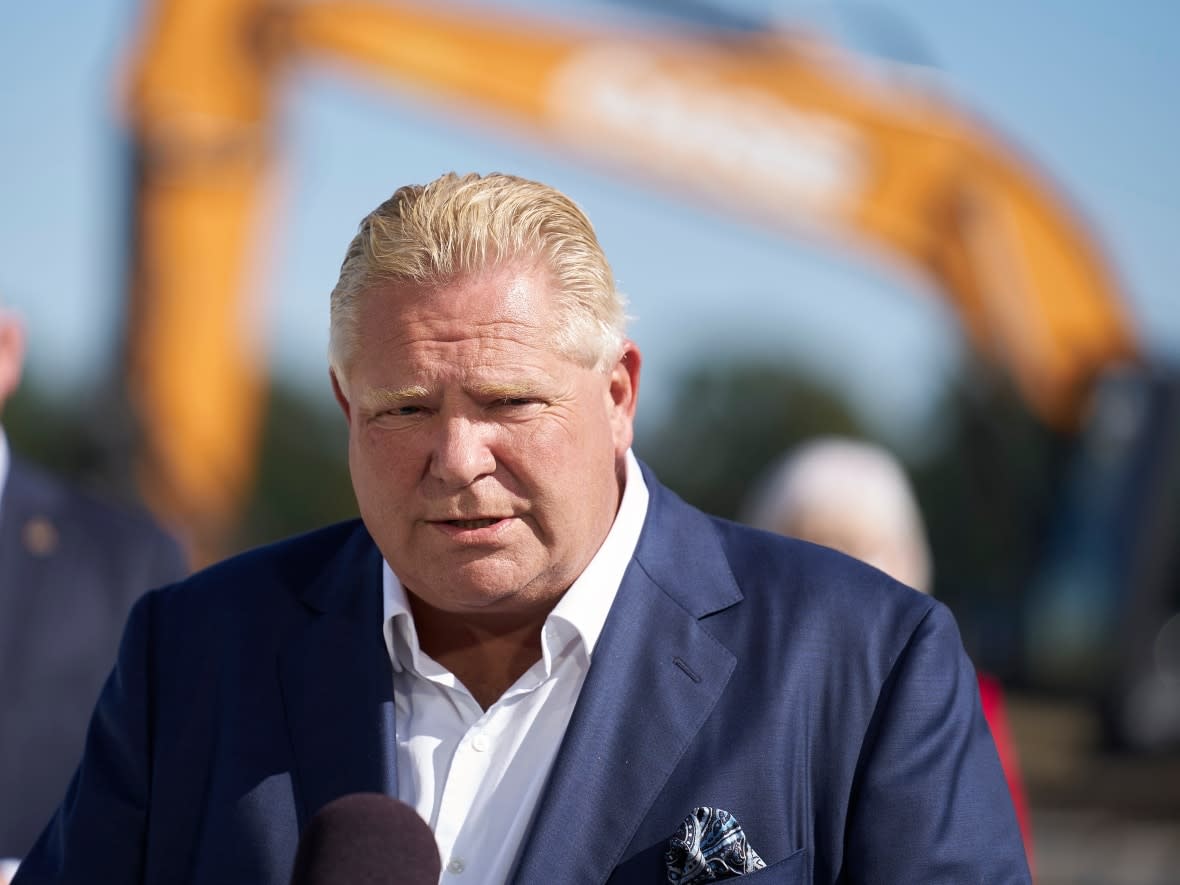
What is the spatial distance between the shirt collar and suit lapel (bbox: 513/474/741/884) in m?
0.02

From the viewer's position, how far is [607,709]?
2062 millimetres

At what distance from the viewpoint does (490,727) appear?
2109 mm

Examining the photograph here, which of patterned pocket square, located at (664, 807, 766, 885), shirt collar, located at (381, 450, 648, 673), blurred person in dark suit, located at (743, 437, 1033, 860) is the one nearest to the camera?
patterned pocket square, located at (664, 807, 766, 885)

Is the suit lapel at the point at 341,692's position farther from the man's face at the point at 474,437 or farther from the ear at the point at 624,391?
the ear at the point at 624,391

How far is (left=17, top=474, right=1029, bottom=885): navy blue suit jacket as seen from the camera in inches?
77.2

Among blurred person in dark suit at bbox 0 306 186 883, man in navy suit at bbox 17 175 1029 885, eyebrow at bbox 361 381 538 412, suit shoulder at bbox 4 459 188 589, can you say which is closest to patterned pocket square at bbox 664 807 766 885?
man in navy suit at bbox 17 175 1029 885

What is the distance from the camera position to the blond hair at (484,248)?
6.50ft

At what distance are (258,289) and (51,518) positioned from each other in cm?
706

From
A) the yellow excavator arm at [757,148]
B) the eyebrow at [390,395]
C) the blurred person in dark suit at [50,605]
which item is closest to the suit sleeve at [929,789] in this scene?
the eyebrow at [390,395]

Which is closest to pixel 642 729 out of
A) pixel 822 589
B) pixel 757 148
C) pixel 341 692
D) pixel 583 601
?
pixel 583 601

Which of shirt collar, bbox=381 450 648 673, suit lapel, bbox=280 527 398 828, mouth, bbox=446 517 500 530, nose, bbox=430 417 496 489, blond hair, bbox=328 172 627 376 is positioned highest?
blond hair, bbox=328 172 627 376

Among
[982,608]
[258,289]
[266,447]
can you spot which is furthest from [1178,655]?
[266,447]

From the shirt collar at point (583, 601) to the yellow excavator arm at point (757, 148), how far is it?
833cm

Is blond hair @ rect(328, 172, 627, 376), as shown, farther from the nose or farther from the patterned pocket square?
the patterned pocket square
